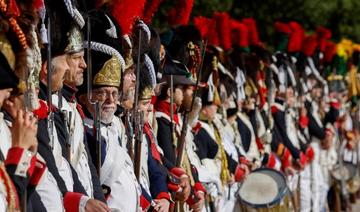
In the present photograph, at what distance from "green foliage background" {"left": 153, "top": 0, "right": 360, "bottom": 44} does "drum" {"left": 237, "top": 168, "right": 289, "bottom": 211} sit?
785cm

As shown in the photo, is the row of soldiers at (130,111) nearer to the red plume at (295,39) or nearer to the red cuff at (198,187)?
the red cuff at (198,187)

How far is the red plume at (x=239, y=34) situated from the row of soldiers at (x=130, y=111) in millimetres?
14

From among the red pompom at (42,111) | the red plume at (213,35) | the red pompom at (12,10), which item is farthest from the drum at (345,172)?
the red pompom at (12,10)

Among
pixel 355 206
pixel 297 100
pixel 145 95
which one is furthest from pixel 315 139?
pixel 145 95

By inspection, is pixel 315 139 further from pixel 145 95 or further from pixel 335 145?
pixel 145 95

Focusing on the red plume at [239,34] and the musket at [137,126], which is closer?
the musket at [137,126]

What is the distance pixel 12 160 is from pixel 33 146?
0.12 m

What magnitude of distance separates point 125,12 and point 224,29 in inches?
216

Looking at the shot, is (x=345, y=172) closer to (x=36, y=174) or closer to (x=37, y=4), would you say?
(x=37, y=4)

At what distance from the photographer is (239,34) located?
14.4m

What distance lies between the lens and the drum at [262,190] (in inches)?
460

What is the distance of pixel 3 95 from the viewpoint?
18.5 ft

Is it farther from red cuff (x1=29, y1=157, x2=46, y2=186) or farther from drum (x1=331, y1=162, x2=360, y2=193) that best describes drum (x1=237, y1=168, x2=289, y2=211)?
red cuff (x1=29, y1=157, x2=46, y2=186)

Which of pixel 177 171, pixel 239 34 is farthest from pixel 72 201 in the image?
pixel 239 34
